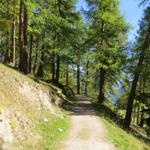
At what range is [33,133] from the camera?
12016 mm

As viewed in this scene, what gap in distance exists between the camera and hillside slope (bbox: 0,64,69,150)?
421 inches

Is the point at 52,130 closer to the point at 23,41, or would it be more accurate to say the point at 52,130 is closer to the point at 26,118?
the point at 26,118

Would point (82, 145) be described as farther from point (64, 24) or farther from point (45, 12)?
point (64, 24)

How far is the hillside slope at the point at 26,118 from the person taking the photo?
421 inches

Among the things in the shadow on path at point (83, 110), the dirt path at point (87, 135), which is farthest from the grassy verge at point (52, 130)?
the shadow on path at point (83, 110)

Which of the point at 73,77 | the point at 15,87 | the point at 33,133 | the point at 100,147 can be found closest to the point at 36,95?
the point at 15,87

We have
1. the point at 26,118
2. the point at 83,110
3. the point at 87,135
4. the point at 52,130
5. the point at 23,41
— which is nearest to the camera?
the point at 26,118

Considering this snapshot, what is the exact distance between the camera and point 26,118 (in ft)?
41.7

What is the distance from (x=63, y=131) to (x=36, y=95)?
340 cm

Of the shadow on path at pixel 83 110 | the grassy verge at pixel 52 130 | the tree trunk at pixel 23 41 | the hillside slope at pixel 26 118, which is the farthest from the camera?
the shadow on path at pixel 83 110

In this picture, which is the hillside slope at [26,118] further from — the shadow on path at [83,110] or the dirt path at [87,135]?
the shadow on path at [83,110]

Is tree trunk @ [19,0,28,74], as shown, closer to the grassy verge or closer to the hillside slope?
the hillside slope

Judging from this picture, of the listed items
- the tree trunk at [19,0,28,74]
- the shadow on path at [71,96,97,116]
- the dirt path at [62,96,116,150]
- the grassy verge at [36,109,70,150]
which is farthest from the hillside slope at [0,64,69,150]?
the tree trunk at [19,0,28,74]

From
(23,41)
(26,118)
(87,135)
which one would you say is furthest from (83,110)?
(26,118)
